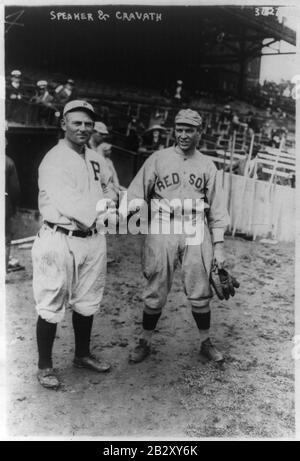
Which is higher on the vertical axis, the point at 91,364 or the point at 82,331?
the point at 82,331

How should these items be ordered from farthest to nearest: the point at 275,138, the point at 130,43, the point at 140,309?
1. the point at 130,43
2. the point at 275,138
3. the point at 140,309

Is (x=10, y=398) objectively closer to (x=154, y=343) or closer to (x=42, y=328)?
(x=42, y=328)

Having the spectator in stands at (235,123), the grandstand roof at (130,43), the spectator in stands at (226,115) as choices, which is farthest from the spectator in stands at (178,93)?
the spectator in stands at (235,123)

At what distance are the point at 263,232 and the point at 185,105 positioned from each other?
10.00m

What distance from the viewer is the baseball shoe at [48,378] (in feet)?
11.1

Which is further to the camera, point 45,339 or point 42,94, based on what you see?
point 42,94

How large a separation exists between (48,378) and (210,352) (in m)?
1.37

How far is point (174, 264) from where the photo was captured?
373 cm

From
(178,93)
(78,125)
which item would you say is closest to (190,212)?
(78,125)

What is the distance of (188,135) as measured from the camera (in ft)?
11.7

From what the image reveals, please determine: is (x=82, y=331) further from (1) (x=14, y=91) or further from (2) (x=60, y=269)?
(1) (x=14, y=91)

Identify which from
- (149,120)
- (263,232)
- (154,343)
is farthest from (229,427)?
(149,120)

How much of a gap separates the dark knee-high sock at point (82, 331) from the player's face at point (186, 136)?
1.52m

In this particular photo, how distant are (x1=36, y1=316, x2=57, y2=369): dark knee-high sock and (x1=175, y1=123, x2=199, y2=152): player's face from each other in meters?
1.68
